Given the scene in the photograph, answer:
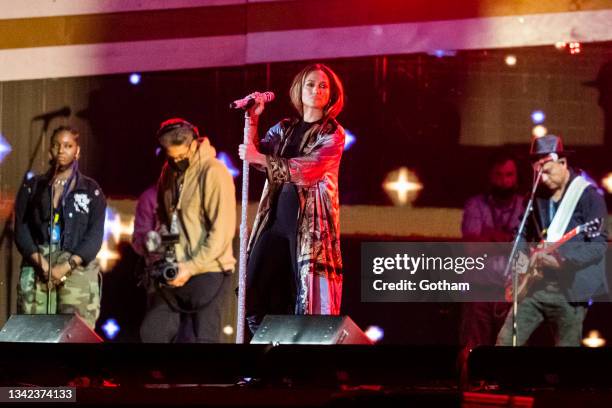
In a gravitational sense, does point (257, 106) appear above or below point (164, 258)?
above

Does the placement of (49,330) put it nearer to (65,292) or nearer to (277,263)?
(65,292)

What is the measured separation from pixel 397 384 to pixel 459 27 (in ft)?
8.08

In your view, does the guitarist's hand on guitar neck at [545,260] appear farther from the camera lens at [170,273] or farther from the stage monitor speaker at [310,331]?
the camera lens at [170,273]

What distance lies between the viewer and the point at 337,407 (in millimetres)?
2580

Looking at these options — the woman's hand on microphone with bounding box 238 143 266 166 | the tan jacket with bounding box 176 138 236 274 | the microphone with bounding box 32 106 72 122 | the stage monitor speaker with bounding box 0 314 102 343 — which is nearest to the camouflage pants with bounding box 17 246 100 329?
the tan jacket with bounding box 176 138 236 274

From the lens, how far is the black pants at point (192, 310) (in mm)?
6238

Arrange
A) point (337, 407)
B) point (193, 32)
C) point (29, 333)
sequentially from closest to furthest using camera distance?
point (337, 407), point (29, 333), point (193, 32)

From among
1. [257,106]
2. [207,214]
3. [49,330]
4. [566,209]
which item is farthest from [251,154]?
[566,209]

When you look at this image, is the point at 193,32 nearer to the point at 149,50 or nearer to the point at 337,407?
the point at 149,50

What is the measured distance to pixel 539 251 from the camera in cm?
595

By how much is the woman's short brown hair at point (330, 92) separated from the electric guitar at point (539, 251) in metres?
1.36

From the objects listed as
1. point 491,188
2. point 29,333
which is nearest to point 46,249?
point 29,333

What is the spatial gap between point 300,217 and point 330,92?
737 mm

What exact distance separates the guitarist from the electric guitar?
0.01 m
